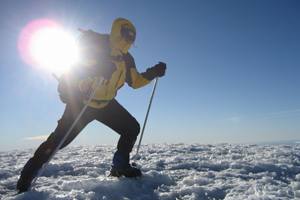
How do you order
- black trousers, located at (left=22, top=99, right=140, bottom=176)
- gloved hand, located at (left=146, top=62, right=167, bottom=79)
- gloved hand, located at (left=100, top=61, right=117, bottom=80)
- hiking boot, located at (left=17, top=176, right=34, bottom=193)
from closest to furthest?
1. hiking boot, located at (left=17, top=176, right=34, bottom=193)
2. black trousers, located at (left=22, top=99, right=140, bottom=176)
3. gloved hand, located at (left=100, top=61, right=117, bottom=80)
4. gloved hand, located at (left=146, top=62, right=167, bottom=79)

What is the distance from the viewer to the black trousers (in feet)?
7.06

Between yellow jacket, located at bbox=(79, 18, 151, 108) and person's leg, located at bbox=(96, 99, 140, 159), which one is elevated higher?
yellow jacket, located at bbox=(79, 18, 151, 108)

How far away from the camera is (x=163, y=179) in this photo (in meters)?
2.46

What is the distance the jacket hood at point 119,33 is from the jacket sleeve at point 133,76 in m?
0.23

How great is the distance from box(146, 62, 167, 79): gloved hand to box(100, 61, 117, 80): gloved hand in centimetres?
91

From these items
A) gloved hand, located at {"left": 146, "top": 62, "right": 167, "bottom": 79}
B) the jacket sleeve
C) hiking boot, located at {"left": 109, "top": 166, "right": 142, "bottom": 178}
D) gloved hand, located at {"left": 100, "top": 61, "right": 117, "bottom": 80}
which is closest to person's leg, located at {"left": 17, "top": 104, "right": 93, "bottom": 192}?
gloved hand, located at {"left": 100, "top": 61, "right": 117, "bottom": 80}

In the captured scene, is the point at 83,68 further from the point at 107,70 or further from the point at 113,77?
the point at 113,77

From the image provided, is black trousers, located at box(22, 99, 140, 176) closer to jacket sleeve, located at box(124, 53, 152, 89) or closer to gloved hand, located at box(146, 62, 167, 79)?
jacket sleeve, located at box(124, 53, 152, 89)

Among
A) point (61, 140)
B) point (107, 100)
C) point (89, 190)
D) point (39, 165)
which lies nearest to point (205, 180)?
point (89, 190)

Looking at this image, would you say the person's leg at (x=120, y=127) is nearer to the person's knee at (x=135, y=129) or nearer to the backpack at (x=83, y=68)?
the person's knee at (x=135, y=129)

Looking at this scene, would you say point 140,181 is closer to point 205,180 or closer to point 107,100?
point 205,180

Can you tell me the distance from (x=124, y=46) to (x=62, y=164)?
2.80 metres

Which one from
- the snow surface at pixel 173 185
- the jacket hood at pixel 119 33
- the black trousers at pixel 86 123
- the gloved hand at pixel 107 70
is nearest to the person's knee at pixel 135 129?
the black trousers at pixel 86 123

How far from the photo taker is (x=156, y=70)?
3.09m
